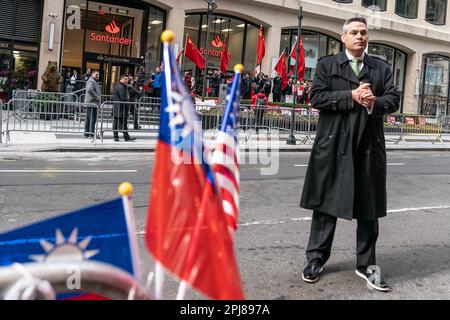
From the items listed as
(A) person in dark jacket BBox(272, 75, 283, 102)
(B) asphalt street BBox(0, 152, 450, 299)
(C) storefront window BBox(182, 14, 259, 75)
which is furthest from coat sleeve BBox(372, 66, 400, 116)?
(C) storefront window BBox(182, 14, 259, 75)

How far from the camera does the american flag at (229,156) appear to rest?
2.51m

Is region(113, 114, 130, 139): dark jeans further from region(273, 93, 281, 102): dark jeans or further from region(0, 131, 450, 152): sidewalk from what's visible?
region(273, 93, 281, 102): dark jeans

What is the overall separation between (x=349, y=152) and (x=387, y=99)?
19.5 inches

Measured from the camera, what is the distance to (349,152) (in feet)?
14.1

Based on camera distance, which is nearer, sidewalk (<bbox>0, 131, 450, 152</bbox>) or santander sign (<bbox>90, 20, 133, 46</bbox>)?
sidewalk (<bbox>0, 131, 450, 152</bbox>)

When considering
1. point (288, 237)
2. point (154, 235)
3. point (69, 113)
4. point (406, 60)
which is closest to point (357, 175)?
point (288, 237)

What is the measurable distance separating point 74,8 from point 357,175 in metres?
22.7

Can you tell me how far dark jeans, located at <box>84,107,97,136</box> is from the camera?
14773 mm

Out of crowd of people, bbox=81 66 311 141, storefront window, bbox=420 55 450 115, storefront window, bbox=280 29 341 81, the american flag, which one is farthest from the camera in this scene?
storefront window, bbox=420 55 450 115

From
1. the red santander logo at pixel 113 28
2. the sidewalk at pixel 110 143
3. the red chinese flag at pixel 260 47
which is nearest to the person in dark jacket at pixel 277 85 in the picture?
the red chinese flag at pixel 260 47

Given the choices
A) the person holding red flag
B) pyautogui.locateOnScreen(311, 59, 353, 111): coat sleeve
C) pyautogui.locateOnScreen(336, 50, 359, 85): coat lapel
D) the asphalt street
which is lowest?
the asphalt street

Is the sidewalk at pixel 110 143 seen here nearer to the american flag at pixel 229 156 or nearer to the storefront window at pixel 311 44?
the american flag at pixel 229 156

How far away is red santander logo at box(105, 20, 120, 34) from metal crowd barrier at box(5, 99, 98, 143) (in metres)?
11.8

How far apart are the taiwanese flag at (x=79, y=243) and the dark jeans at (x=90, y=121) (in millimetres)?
12952
